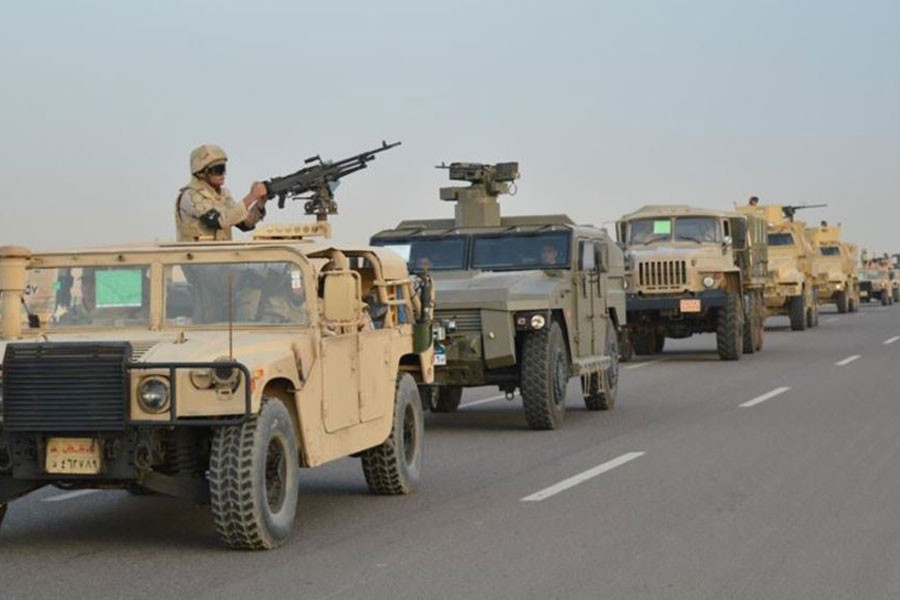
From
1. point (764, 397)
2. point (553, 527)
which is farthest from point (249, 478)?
point (764, 397)

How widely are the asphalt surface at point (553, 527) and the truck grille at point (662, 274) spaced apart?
10998 mm

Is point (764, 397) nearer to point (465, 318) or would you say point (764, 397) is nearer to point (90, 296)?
point (465, 318)

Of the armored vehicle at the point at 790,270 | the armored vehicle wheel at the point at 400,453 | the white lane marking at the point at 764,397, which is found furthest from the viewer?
the armored vehicle at the point at 790,270

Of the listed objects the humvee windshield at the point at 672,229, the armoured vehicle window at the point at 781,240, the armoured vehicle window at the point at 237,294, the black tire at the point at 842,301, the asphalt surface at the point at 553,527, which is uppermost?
the armoured vehicle window at the point at 781,240

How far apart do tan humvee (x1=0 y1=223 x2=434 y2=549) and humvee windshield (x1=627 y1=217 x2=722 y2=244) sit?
711 inches

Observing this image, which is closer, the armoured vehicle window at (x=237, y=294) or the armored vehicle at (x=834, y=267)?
the armoured vehicle window at (x=237, y=294)

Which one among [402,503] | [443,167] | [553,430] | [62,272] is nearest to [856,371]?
[443,167]

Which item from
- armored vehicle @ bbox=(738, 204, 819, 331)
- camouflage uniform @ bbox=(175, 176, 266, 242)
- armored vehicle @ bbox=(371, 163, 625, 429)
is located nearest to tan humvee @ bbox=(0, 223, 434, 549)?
camouflage uniform @ bbox=(175, 176, 266, 242)

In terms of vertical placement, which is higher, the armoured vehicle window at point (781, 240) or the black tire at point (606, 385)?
the armoured vehicle window at point (781, 240)

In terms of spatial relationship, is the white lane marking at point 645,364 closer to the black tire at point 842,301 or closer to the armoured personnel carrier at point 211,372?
the armoured personnel carrier at point 211,372

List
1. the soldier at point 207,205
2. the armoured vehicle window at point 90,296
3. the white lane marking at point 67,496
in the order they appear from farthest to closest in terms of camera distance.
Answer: the white lane marking at point 67,496 < the soldier at point 207,205 < the armoured vehicle window at point 90,296

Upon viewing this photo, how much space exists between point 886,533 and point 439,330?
6.48 m

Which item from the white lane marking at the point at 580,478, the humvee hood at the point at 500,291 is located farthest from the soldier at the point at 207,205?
the humvee hood at the point at 500,291

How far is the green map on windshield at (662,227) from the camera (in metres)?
29.6
